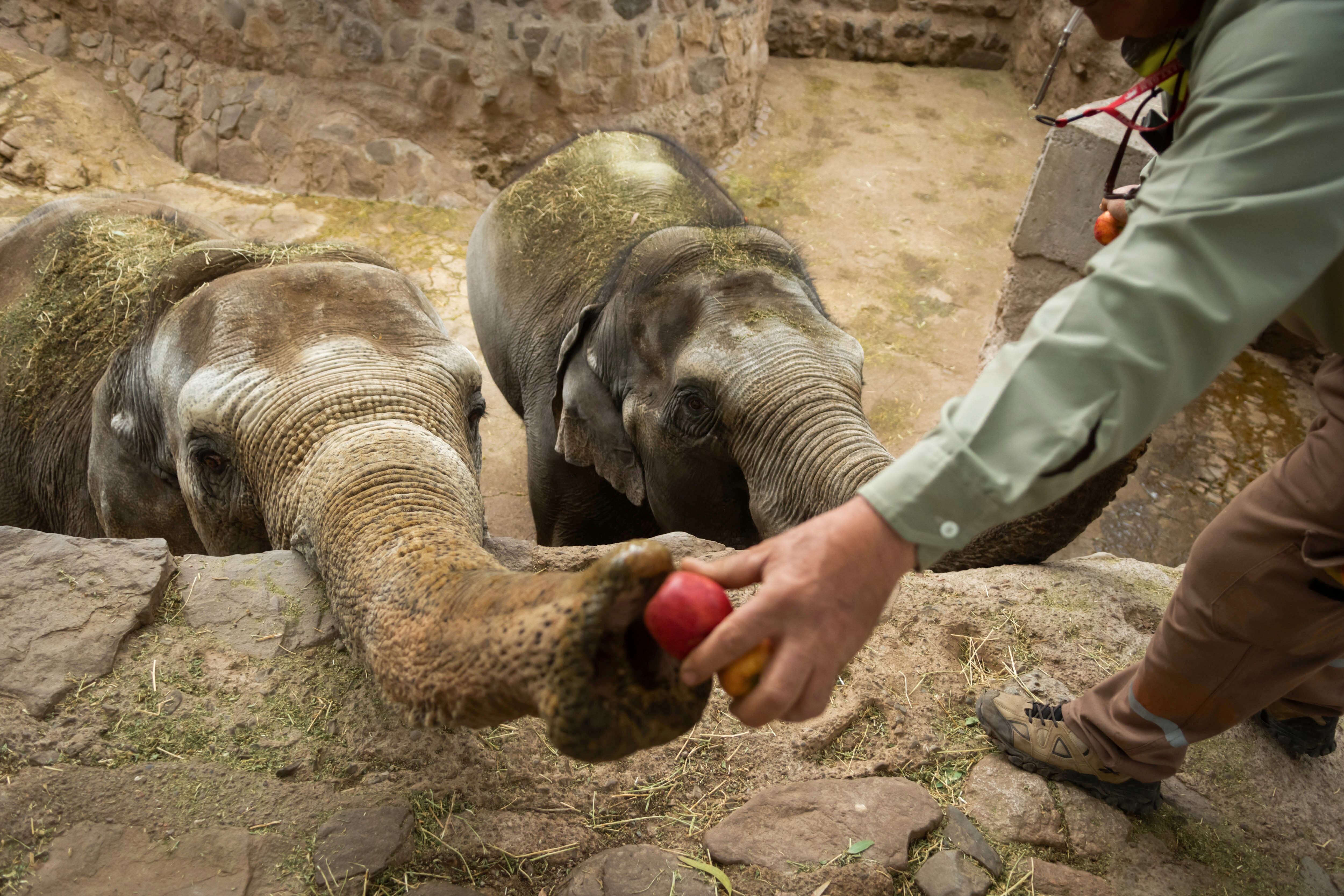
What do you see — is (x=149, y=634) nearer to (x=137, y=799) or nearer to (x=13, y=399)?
(x=137, y=799)

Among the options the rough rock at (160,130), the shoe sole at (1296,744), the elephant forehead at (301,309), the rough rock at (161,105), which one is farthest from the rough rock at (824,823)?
the rough rock at (161,105)

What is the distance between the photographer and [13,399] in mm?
4102

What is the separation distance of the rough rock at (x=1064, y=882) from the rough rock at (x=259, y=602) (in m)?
1.97

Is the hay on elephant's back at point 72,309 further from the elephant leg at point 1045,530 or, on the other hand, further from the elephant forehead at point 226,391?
the elephant leg at point 1045,530

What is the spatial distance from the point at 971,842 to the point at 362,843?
1488 millimetres

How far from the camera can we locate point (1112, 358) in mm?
1377

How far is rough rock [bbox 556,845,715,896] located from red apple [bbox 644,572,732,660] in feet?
3.27

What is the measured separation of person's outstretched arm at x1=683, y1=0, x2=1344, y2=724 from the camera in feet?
4.51

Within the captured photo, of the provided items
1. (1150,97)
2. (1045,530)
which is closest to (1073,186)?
(1045,530)

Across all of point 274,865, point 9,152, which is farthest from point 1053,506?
point 9,152

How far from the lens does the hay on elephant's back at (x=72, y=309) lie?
3834 mm

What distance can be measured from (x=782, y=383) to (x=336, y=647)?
70.8 inches

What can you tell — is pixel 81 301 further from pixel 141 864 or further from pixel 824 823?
pixel 824 823

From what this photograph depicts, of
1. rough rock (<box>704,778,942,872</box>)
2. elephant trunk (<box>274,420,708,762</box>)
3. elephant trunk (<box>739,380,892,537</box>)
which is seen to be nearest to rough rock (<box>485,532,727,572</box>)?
elephant trunk (<box>739,380,892,537</box>)
